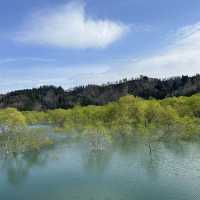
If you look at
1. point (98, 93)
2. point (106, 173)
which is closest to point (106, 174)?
point (106, 173)

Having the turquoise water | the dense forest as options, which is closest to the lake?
the turquoise water

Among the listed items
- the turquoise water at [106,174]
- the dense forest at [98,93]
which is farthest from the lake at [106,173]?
the dense forest at [98,93]

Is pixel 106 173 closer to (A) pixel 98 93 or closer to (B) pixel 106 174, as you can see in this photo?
(B) pixel 106 174

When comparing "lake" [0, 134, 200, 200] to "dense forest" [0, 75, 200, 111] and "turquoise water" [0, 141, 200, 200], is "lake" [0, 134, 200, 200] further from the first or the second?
"dense forest" [0, 75, 200, 111]

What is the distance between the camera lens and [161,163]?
2667cm

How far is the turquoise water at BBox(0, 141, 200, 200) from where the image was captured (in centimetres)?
1980

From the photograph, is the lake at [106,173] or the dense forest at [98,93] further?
the dense forest at [98,93]

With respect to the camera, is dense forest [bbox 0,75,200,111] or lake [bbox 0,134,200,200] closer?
lake [bbox 0,134,200,200]

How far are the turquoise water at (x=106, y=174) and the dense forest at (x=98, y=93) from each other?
64442 millimetres

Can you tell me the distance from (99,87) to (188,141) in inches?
4538

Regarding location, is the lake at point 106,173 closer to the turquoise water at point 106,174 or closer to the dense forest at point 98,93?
the turquoise water at point 106,174

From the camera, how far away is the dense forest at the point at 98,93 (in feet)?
365

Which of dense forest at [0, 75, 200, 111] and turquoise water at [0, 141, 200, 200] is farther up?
dense forest at [0, 75, 200, 111]

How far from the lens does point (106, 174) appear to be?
2467 centimetres
